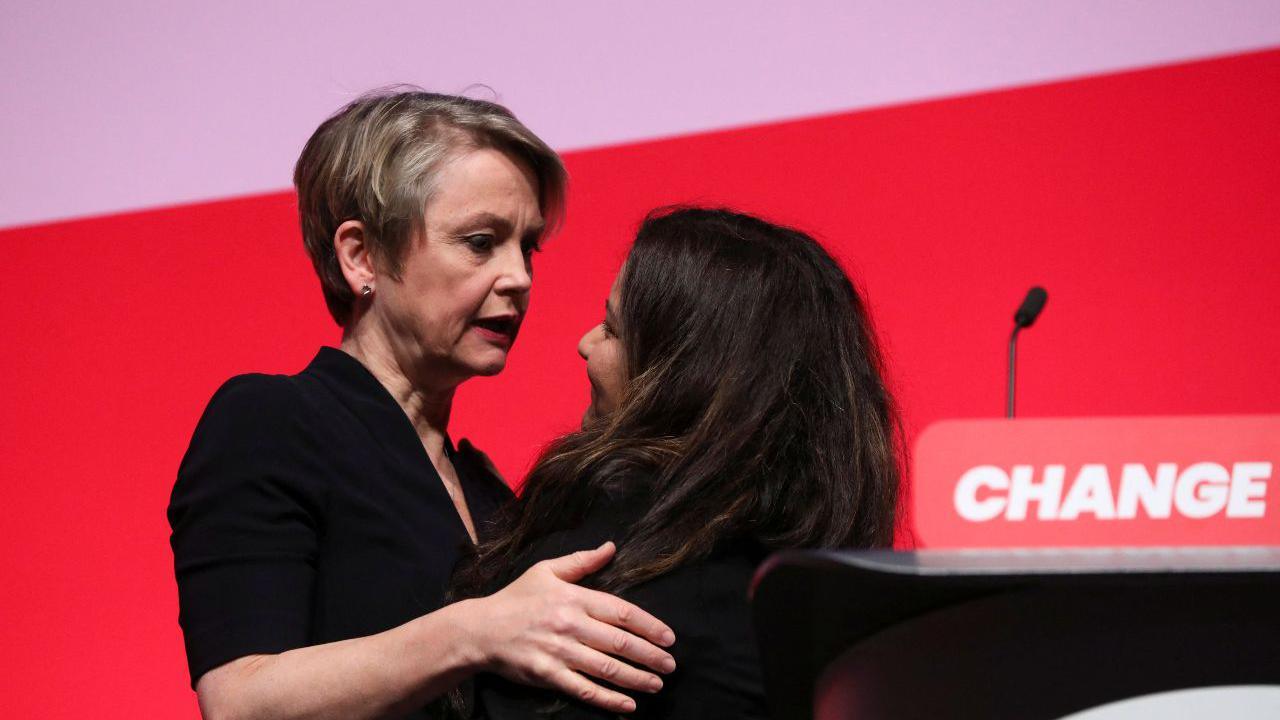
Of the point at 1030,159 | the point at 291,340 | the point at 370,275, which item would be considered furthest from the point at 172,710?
the point at 1030,159

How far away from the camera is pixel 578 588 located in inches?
36.4

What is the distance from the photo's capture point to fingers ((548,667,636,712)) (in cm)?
90

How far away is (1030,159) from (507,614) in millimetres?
1451

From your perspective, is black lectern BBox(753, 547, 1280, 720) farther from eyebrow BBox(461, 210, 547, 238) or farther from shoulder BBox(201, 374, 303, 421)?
eyebrow BBox(461, 210, 547, 238)

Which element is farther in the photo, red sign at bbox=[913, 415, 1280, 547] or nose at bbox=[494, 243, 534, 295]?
red sign at bbox=[913, 415, 1280, 547]

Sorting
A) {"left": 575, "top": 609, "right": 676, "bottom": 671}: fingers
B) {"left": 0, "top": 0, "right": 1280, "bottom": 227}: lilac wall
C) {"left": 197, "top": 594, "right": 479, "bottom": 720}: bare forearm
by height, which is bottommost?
{"left": 197, "top": 594, "right": 479, "bottom": 720}: bare forearm

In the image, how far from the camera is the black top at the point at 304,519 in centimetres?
114

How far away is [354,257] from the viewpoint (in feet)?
4.70

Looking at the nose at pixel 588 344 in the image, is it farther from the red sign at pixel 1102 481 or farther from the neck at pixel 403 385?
the red sign at pixel 1102 481

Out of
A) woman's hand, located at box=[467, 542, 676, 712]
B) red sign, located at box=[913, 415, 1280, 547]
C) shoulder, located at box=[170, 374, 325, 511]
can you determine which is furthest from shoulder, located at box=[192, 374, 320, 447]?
red sign, located at box=[913, 415, 1280, 547]

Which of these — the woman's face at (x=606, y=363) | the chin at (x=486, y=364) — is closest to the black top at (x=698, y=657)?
the woman's face at (x=606, y=363)

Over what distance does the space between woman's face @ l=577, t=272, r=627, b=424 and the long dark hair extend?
0.06 meters

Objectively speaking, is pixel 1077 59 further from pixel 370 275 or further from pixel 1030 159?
pixel 370 275

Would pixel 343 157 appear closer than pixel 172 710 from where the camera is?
Yes
